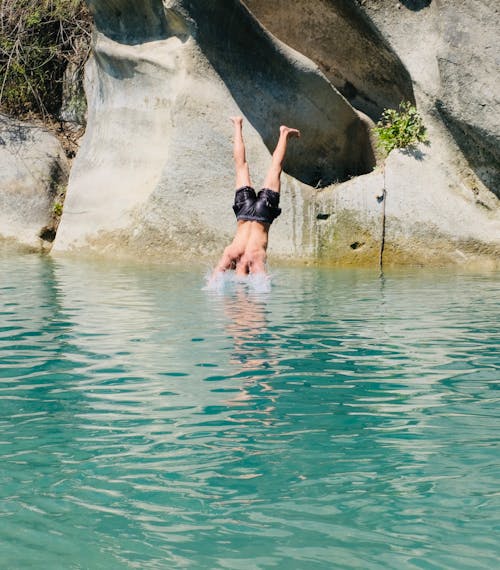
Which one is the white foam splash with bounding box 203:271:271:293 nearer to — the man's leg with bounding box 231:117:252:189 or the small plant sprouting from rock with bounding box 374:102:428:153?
the man's leg with bounding box 231:117:252:189

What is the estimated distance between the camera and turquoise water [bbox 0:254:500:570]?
3.12m

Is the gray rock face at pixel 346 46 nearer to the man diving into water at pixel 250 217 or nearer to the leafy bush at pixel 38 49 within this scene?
the man diving into water at pixel 250 217

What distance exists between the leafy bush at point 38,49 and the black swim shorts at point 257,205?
7784 mm

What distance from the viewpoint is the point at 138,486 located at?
368 centimetres

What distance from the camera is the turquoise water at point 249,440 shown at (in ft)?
10.2

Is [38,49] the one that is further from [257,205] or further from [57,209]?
[257,205]

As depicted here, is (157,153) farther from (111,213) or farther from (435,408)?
(435,408)

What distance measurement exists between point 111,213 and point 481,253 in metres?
5.91

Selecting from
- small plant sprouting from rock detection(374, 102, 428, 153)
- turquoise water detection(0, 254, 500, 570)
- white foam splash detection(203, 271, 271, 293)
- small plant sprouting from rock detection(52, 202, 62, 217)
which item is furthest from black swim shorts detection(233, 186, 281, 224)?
small plant sprouting from rock detection(52, 202, 62, 217)

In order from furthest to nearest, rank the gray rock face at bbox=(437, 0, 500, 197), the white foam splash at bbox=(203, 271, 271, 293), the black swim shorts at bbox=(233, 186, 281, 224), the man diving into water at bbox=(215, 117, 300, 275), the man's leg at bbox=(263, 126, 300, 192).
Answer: the gray rock face at bbox=(437, 0, 500, 197)
the man's leg at bbox=(263, 126, 300, 192)
the black swim shorts at bbox=(233, 186, 281, 224)
the man diving into water at bbox=(215, 117, 300, 275)
the white foam splash at bbox=(203, 271, 271, 293)

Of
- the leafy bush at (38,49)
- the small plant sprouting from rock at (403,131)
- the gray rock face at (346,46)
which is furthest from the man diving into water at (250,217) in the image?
the leafy bush at (38,49)

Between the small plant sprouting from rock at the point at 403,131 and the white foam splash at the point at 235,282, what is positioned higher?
the small plant sprouting from rock at the point at 403,131

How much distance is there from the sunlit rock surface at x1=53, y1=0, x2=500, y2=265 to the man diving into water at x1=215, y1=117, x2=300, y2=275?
255 cm

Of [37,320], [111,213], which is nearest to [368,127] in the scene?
[111,213]
